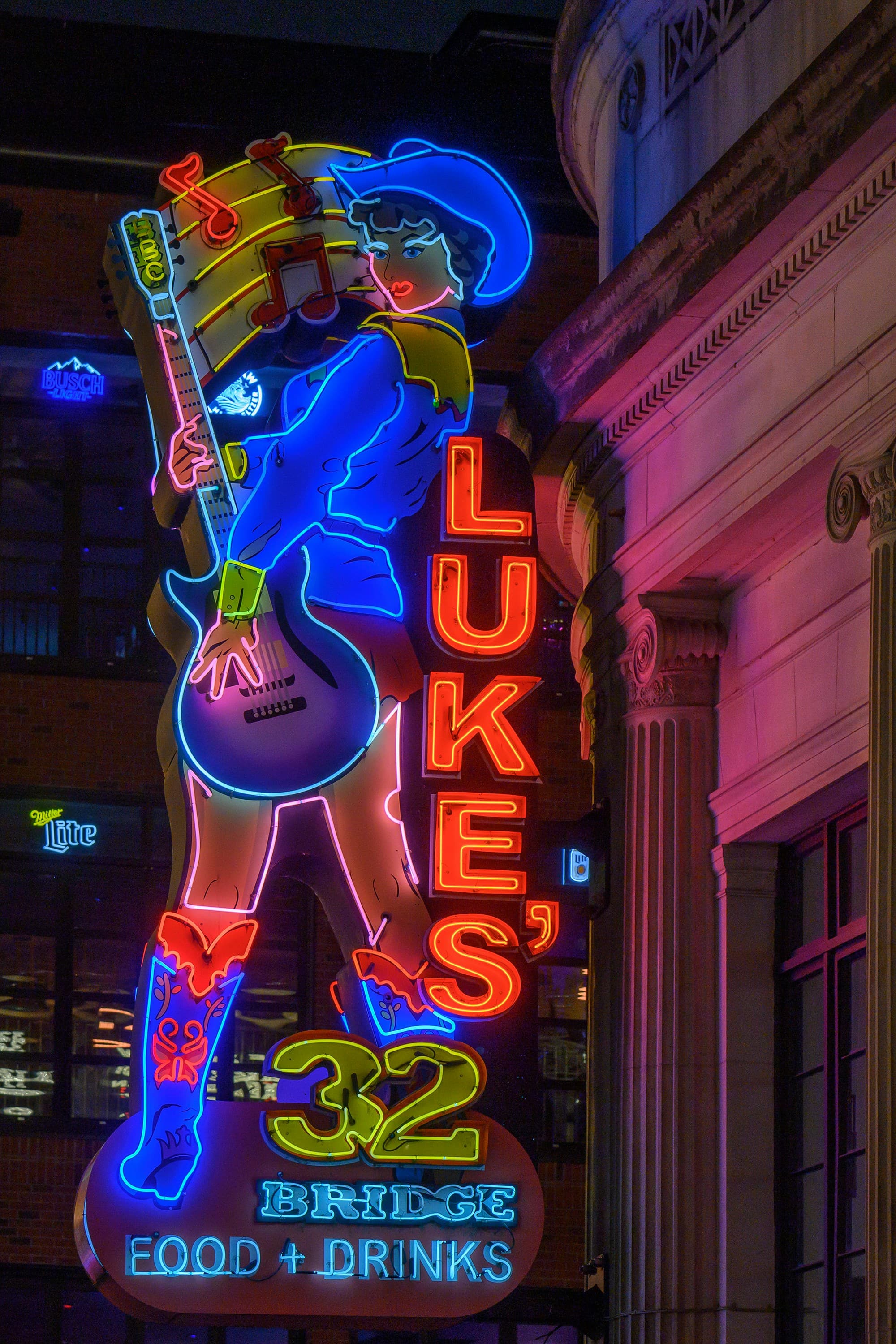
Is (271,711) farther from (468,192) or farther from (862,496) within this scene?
(862,496)

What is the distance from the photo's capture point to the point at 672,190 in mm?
15906

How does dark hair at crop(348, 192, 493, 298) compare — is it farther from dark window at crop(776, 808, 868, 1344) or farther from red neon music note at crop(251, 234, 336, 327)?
dark window at crop(776, 808, 868, 1344)

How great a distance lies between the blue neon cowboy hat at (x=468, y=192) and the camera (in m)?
17.5

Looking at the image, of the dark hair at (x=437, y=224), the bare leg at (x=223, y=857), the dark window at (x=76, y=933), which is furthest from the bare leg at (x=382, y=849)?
the dark window at (x=76, y=933)

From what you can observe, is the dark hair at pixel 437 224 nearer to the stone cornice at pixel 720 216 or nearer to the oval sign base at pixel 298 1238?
the stone cornice at pixel 720 216

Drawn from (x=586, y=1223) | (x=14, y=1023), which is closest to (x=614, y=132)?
(x=586, y=1223)

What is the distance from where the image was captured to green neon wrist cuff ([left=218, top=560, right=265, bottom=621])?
16.0 m

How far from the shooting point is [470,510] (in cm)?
1642

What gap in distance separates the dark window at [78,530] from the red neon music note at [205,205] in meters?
8.62

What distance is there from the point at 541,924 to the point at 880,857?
4.06 meters

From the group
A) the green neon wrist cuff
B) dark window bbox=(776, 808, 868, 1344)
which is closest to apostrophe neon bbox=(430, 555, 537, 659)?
the green neon wrist cuff

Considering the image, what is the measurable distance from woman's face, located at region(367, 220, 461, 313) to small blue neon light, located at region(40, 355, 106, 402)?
30.6ft

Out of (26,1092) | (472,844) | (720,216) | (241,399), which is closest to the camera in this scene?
(720,216)

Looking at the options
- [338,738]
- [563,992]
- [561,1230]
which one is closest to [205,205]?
[338,738]
